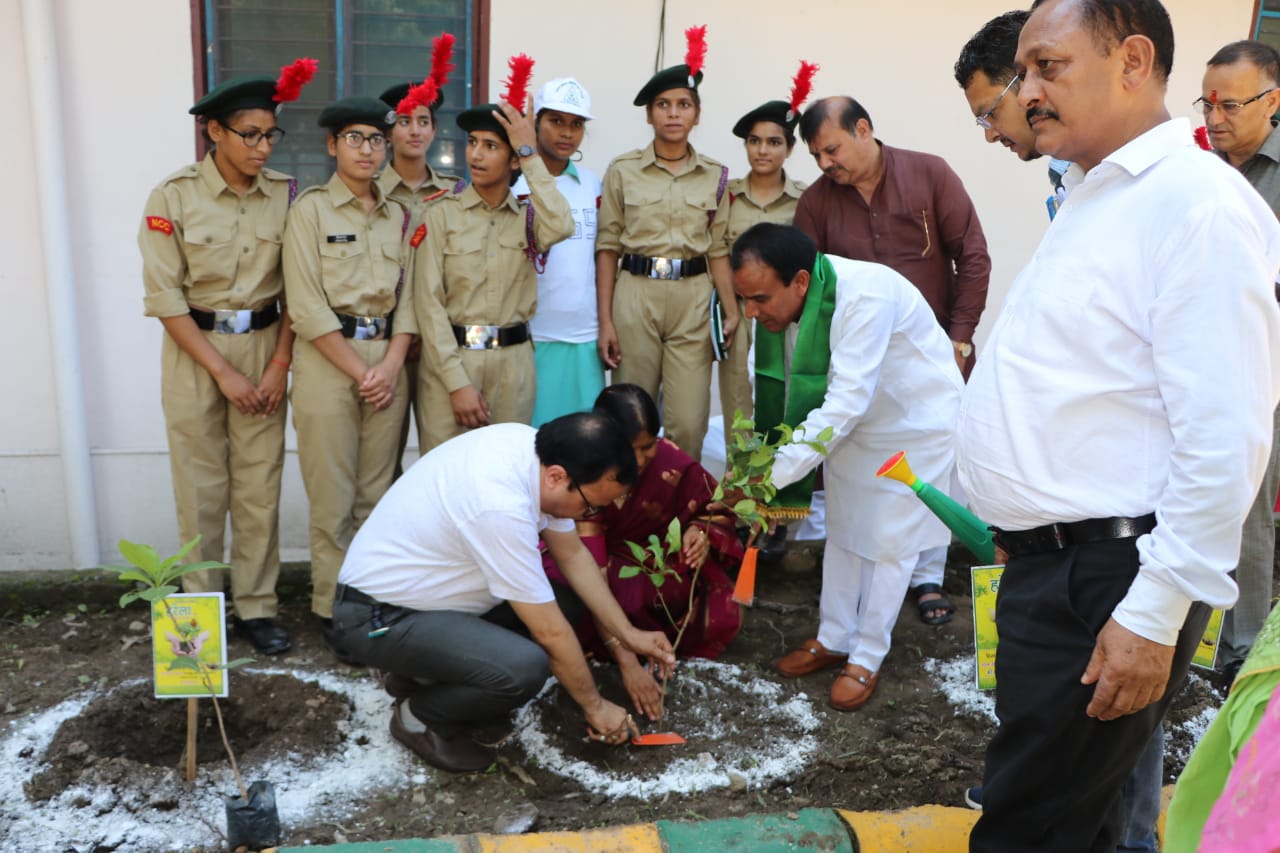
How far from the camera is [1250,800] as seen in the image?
119 cm

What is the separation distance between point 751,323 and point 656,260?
478 millimetres

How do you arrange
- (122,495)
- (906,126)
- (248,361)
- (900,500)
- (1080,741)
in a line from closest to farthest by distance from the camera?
1. (1080,741)
2. (900,500)
3. (248,361)
4. (122,495)
5. (906,126)

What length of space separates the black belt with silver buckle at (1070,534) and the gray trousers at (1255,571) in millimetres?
1892

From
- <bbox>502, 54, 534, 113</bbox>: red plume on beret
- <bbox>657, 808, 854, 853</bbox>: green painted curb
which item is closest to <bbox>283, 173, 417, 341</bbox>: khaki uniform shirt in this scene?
<bbox>502, 54, 534, 113</bbox>: red plume on beret

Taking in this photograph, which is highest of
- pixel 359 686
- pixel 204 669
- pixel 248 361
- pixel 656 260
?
pixel 656 260

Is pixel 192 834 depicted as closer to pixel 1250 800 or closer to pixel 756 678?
pixel 756 678

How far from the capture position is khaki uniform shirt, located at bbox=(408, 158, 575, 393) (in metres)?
3.92

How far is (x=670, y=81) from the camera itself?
4254 mm

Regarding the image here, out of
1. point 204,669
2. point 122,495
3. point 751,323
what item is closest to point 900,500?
point 751,323

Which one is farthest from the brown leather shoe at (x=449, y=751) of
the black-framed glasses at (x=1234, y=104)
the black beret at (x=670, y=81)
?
the black-framed glasses at (x=1234, y=104)

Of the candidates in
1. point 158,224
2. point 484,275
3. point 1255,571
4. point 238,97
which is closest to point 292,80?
point 238,97

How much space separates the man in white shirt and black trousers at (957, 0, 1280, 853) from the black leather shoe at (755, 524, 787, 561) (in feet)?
8.30

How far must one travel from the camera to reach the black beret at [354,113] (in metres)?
3.73

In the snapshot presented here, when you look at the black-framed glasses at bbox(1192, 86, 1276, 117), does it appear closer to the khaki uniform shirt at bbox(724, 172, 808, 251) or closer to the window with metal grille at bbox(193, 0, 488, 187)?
the khaki uniform shirt at bbox(724, 172, 808, 251)
